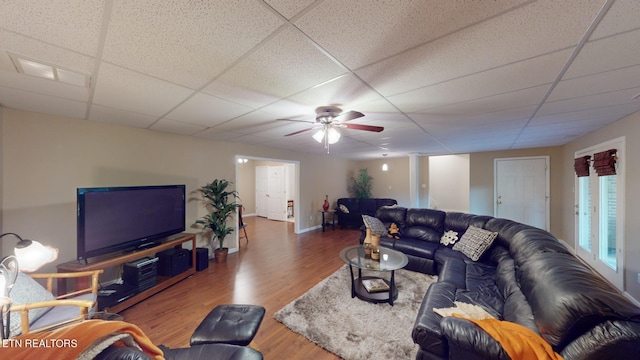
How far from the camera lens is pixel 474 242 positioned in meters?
3.11

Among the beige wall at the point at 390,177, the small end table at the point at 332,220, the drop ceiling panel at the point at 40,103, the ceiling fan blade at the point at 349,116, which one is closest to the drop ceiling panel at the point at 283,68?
the ceiling fan blade at the point at 349,116

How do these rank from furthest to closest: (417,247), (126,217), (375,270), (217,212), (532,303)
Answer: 1. (217,212)
2. (417,247)
3. (126,217)
4. (375,270)
5. (532,303)

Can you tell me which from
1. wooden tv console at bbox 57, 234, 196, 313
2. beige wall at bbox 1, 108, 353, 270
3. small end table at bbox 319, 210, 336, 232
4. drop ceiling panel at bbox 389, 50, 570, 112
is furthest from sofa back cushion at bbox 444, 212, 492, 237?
beige wall at bbox 1, 108, 353, 270

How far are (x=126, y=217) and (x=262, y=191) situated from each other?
5.57 m

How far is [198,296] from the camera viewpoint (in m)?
2.75

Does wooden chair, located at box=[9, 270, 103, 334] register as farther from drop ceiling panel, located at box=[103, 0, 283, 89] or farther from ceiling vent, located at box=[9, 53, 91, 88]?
drop ceiling panel, located at box=[103, 0, 283, 89]

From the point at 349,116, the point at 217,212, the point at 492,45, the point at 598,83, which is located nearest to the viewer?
the point at 492,45

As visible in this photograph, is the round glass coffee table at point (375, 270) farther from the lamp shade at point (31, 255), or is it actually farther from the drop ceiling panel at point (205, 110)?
the lamp shade at point (31, 255)

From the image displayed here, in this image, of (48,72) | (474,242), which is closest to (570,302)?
(474,242)

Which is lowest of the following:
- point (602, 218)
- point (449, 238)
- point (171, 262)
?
point (171, 262)

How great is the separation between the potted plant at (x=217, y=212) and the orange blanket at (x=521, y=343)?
3.78 meters

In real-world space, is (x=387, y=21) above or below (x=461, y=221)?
above

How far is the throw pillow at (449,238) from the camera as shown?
11.6 feet

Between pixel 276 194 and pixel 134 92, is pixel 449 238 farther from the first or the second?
pixel 276 194
